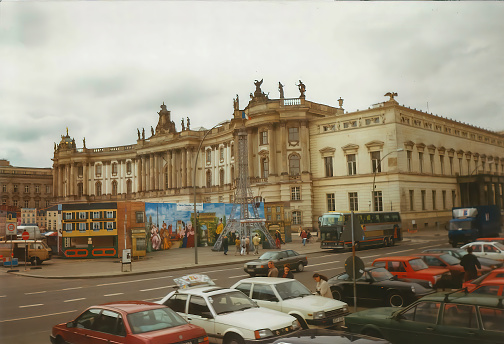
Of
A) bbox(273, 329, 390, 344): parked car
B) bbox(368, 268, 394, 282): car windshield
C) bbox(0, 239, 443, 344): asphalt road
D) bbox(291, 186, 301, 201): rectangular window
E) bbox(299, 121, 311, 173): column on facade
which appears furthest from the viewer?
bbox(299, 121, 311, 173): column on facade

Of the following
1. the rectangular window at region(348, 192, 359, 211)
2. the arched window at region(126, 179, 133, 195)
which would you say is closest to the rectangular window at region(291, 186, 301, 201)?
the rectangular window at region(348, 192, 359, 211)

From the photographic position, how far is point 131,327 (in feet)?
27.0

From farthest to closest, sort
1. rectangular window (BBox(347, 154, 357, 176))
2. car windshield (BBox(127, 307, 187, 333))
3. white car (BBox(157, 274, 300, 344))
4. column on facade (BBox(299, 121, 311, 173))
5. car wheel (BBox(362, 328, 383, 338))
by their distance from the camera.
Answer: column on facade (BBox(299, 121, 311, 173)) < rectangular window (BBox(347, 154, 357, 176)) < car wheel (BBox(362, 328, 383, 338)) < white car (BBox(157, 274, 300, 344)) < car windshield (BBox(127, 307, 187, 333))

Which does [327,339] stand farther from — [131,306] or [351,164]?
[351,164]

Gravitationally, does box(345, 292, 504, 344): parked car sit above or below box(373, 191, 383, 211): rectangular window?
below

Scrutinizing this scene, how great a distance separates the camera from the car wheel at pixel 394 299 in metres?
13.2

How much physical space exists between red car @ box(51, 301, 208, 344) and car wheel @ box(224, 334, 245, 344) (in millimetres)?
857

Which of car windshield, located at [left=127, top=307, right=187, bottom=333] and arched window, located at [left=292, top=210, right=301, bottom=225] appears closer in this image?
car windshield, located at [left=127, top=307, right=187, bottom=333]

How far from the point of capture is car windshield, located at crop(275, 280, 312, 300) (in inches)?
462

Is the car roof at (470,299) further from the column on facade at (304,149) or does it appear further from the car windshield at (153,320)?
the column on facade at (304,149)

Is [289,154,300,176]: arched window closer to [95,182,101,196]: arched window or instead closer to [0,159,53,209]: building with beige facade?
[0,159,53,209]: building with beige facade

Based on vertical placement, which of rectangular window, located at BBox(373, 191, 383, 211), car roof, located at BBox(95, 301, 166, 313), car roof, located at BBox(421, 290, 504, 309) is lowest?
car roof, located at BBox(95, 301, 166, 313)

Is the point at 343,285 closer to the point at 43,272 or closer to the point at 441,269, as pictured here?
the point at 441,269

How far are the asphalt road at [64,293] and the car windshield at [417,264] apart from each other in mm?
3910
